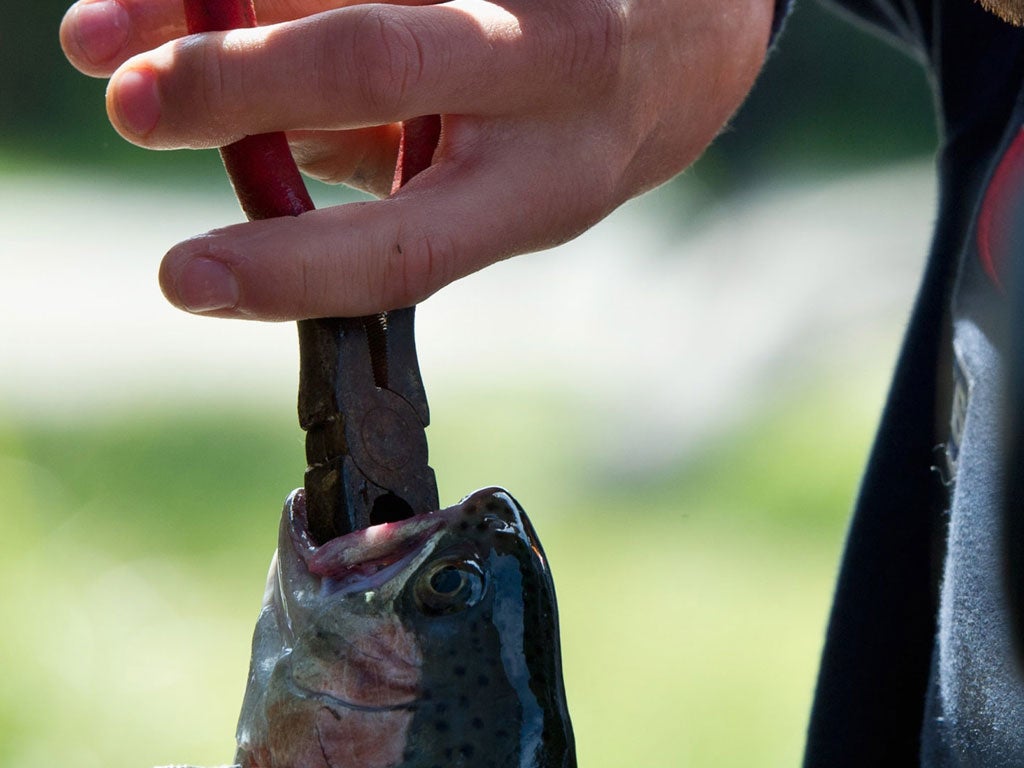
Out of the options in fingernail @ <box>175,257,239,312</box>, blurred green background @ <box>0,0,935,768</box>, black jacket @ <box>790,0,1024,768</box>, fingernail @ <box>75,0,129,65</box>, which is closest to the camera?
fingernail @ <box>175,257,239,312</box>

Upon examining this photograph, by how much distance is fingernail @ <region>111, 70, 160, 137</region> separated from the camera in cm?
94

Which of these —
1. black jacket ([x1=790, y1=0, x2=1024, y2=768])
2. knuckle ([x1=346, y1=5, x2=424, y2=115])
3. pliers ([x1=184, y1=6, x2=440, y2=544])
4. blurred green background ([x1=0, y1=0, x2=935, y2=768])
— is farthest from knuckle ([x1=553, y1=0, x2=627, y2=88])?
blurred green background ([x1=0, y1=0, x2=935, y2=768])

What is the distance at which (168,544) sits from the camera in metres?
5.51

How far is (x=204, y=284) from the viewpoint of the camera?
3.09 ft

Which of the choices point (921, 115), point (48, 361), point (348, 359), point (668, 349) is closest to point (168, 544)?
point (48, 361)

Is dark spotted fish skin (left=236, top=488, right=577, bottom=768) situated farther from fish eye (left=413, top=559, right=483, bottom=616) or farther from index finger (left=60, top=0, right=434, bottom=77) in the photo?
index finger (left=60, top=0, right=434, bottom=77)

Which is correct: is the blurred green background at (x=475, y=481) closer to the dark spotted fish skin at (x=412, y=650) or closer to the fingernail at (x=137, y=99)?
the dark spotted fish skin at (x=412, y=650)

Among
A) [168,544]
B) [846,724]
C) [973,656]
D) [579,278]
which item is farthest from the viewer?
[579,278]

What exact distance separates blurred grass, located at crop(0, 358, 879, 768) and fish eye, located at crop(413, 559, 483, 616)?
10.6 feet

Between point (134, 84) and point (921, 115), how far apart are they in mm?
13192

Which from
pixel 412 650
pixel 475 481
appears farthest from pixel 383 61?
pixel 475 481

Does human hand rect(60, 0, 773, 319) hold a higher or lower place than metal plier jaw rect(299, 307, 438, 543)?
higher

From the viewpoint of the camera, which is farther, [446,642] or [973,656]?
[973,656]

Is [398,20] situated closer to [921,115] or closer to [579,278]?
[579,278]
